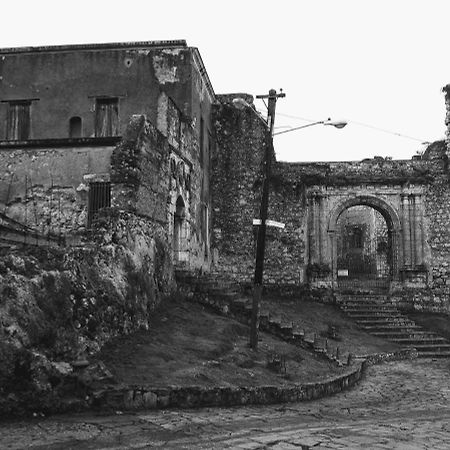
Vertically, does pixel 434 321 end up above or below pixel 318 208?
below

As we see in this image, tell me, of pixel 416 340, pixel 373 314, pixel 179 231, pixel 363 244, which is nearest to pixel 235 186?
pixel 179 231

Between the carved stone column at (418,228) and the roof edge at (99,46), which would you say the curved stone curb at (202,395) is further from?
the carved stone column at (418,228)

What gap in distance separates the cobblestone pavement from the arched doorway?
8382mm

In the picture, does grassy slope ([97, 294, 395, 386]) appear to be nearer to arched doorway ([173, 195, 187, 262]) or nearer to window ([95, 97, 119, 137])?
arched doorway ([173, 195, 187, 262])

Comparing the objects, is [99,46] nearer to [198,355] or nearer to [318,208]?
[318,208]

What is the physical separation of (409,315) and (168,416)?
648 inches

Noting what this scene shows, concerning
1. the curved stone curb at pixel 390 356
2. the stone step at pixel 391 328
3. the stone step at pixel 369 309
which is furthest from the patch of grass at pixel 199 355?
the stone step at pixel 369 309

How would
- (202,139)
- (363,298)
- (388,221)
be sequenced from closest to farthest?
(202,139) → (363,298) → (388,221)

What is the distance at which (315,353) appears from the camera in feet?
47.5

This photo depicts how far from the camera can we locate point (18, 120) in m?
20.4

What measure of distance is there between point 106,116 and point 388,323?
11.9 meters

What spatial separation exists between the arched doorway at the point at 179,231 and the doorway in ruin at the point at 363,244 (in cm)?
1706

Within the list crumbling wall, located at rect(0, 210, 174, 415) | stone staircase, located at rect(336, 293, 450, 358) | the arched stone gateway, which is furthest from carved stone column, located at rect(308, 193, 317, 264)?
crumbling wall, located at rect(0, 210, 174, 415)

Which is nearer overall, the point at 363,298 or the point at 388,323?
the point at 388,323
